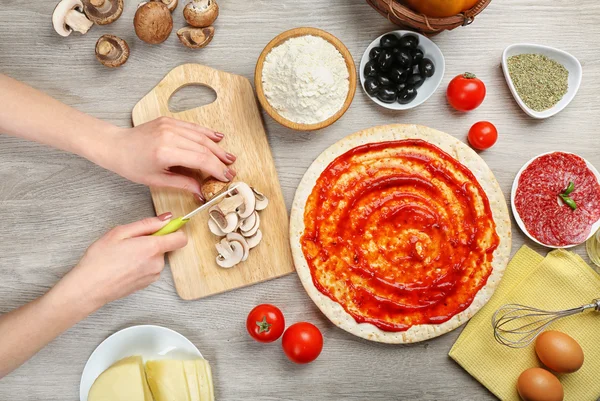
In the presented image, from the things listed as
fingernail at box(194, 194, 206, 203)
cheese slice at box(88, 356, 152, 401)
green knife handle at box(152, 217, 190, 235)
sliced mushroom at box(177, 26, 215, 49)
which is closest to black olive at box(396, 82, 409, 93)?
sliced mushroom at box(177, 26, 215, 49)

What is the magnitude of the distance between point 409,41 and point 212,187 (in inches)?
40.9

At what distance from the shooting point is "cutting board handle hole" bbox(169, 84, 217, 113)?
2.44 metres

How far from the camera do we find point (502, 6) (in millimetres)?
2492

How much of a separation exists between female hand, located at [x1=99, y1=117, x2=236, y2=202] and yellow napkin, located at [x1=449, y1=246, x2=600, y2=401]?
4.29ft

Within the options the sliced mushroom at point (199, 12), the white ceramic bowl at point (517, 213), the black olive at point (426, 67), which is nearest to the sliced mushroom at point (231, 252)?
the sliced mushroom at point (199, 12)

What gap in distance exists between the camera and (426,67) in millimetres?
2352

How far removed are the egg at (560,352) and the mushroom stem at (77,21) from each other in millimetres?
2379

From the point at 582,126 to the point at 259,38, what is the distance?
59.8 inches

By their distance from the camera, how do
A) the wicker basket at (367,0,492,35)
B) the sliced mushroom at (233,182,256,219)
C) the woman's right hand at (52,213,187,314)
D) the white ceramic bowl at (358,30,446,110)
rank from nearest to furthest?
the woman's right hand at (52,213,187,314) < the wicker basket at (367,0,492,35) < the sliced mushroom at (233,182,256,219) < the white ceramic bowl at (358,30,446,110)

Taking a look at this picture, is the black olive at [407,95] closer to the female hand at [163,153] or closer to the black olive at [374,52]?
the black olive at [374,52]

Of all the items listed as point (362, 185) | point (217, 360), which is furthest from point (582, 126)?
point (217, 360)

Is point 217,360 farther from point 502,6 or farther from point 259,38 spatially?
point 502,6

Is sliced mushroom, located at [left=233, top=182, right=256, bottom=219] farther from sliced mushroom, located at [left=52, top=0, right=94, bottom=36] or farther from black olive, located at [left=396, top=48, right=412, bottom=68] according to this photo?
sliced mushroom, located at [left=52, top=0, right=94, bottom=36]

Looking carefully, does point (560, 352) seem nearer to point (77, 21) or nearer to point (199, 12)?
point (199, 12)
